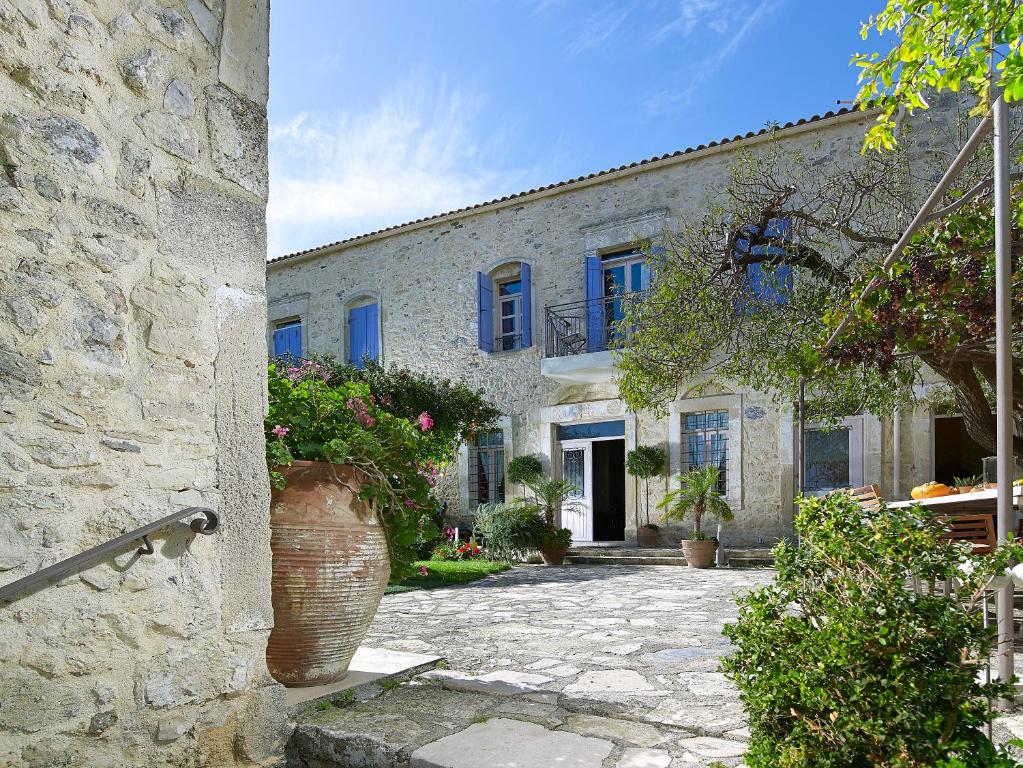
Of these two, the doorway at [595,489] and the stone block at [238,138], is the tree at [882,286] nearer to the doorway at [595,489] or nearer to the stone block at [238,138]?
the stone block at [238,138]

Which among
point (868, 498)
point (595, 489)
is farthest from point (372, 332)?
point (868, 498)

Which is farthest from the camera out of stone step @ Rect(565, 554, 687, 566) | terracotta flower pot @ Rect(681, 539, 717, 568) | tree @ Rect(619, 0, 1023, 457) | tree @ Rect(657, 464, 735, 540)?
stone step @ Rect(565, 554, 687, 566)

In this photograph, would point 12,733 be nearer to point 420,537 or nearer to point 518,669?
point 420,537

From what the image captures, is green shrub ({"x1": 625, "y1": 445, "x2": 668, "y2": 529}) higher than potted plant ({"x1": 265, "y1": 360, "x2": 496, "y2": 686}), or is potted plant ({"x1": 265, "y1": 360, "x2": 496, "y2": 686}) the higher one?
potted plant ({"x1": 265, "y1": 360, "x2": 496, "y2": 686})

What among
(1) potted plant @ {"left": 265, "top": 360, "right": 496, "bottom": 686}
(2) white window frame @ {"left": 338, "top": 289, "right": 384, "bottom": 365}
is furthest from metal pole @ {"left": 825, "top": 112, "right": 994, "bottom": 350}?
(2) white window frame @ {"left": 338, "top": 289, "right": 384, "bottom": 365}

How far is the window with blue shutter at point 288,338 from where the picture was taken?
14547 mm

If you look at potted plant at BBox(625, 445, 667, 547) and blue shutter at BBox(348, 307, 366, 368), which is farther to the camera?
blue shutter at BBox(348, 307, 366, 368)

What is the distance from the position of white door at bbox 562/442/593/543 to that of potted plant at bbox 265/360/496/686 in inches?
349

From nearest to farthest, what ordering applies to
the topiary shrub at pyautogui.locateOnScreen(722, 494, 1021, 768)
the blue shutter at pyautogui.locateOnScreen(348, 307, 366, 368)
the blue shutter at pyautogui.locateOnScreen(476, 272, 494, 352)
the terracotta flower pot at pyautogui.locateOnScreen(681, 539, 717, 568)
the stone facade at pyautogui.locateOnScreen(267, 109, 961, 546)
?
1. the topiary shrub at pyautogui.locateOnScreen(722, 494, 1021, 768)
2. the terracotta flower pot at pyautogui.locateOnScreen(681, 539, 717, 568)
3. the stone facade at pyautogui.locateOnScreen(267, 109, 961, 546)
4. the blue shutter at pyautogui.locateOnScreen(476, 272, 494, 352)
5. the blue shutter at pyautogui.locateOnScreen(348, 307, 366, 368)

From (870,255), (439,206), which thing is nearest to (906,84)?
(870,255)

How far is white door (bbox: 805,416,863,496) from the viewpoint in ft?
32.2

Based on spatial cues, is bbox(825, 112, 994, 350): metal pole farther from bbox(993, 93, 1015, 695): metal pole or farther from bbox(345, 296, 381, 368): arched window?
bbox(345, 296, 381, 368): arched window

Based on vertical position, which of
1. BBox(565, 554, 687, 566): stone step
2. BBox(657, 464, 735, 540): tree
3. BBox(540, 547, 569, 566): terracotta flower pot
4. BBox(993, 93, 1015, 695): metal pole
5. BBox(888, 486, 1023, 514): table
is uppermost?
BBox(993, 93, 1015, 695): metal pole

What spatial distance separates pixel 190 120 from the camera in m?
2.30
